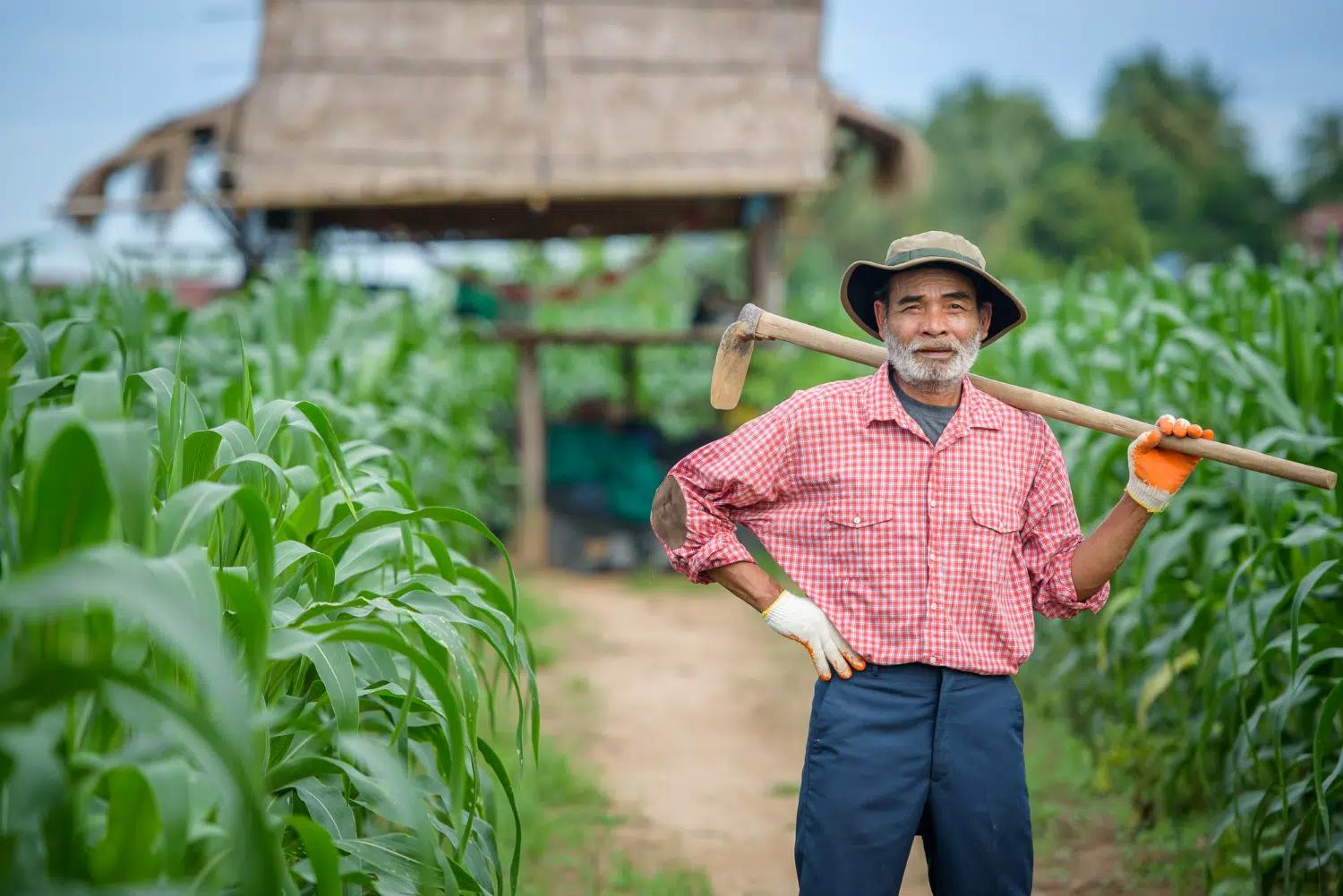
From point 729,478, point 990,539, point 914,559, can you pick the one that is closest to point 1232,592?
point 990,539

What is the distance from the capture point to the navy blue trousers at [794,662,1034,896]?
7.16 ft

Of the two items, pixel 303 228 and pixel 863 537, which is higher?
pixel 303 228

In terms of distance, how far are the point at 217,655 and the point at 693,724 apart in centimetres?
426

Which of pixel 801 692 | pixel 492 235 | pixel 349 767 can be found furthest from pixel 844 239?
pixel 349 767

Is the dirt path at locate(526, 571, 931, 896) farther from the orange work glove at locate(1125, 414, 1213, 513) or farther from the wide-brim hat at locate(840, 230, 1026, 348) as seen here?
the wide-brim hat at locate(840, 230, 1026, 348)

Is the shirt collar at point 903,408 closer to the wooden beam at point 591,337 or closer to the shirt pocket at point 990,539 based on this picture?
the shirt pocket at point 990,539

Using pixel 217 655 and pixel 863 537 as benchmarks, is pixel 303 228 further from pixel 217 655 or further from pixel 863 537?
pixel 217 655

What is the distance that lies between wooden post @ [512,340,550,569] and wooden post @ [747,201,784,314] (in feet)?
5.70

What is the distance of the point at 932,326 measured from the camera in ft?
7.59

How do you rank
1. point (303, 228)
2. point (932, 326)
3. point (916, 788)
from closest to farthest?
point (916, 788)
point (932, 326)
point (303, 228)

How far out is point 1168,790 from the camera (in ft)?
11.3

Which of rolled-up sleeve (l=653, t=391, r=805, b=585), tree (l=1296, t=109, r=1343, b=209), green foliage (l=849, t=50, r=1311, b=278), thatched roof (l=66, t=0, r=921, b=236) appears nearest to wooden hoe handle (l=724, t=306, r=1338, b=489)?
rolled-up sleeve (l=653, t=391, r=805, b=585)

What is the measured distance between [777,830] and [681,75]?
5906mm

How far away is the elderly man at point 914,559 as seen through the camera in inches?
86.7
